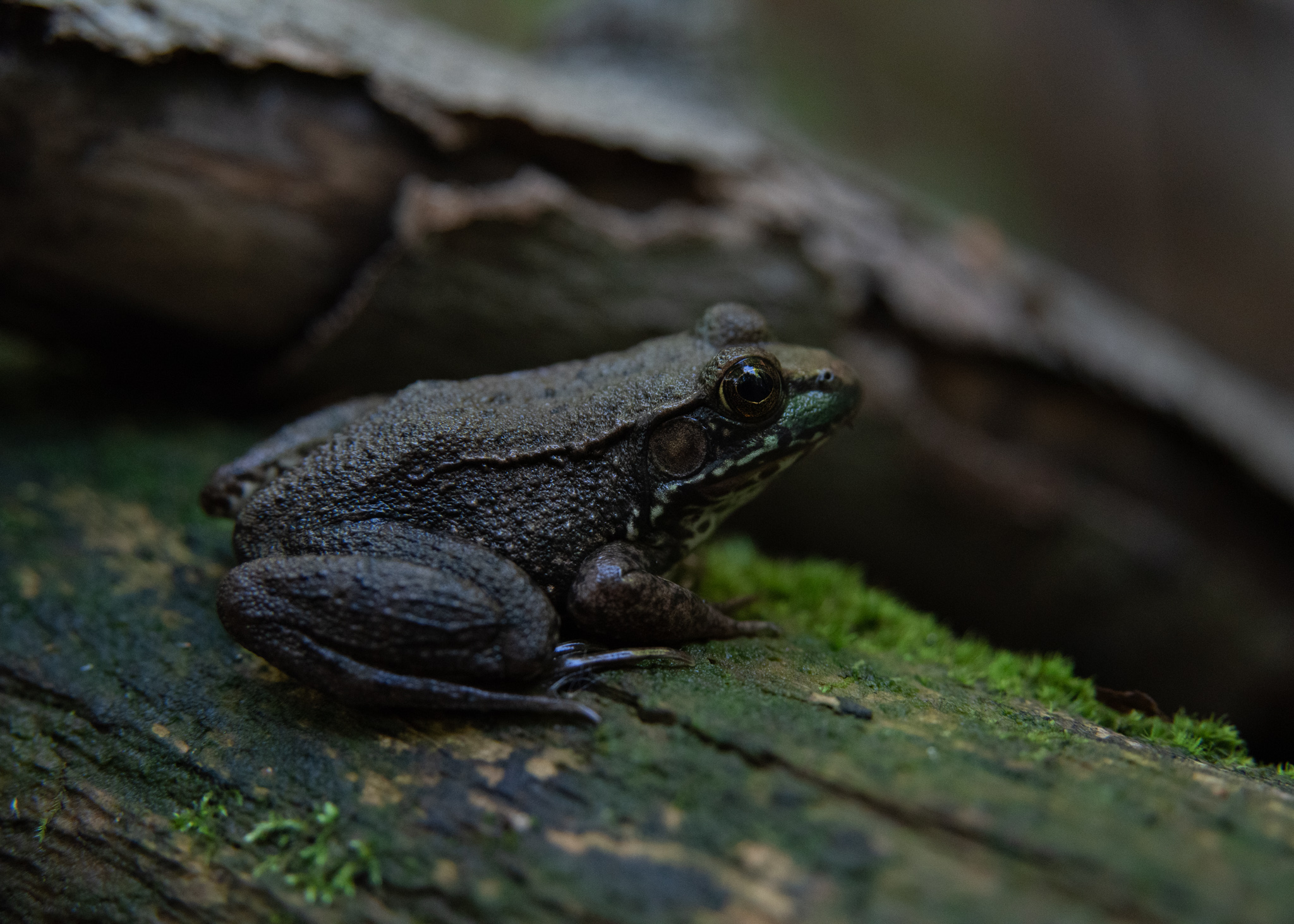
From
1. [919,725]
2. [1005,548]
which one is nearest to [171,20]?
[919,725]

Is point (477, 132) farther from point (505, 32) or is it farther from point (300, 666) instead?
point (505, 32)

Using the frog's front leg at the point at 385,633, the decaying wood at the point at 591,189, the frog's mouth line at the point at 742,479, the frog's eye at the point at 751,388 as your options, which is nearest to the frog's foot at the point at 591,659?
the frog's front leg at the point at 385,633

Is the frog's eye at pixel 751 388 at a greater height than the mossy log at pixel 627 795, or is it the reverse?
the frog's eye at pixel 751 388

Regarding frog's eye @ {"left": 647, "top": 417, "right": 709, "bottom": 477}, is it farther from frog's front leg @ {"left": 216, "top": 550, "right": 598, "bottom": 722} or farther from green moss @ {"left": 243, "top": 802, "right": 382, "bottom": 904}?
green moss @ {"left": 243, "top": 802, "right": 382, "bottom": 904}

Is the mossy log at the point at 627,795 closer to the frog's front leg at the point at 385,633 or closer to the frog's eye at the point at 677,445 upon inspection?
the frog's front leg at the point at 385,633

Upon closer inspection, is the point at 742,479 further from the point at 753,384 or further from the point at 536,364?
the point at 536,364

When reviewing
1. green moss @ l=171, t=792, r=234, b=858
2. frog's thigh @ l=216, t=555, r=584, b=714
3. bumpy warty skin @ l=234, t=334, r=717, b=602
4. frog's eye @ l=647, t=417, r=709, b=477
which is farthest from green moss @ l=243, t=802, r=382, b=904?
frog's eye @ l=647, t=417, r=709, b=477

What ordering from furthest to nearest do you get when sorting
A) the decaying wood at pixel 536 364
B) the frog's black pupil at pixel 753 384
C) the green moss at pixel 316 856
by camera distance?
the frog's black pupil at pixel 753 384, the green moss at pixel 316 856, the decaying wood at pixel 536 364
